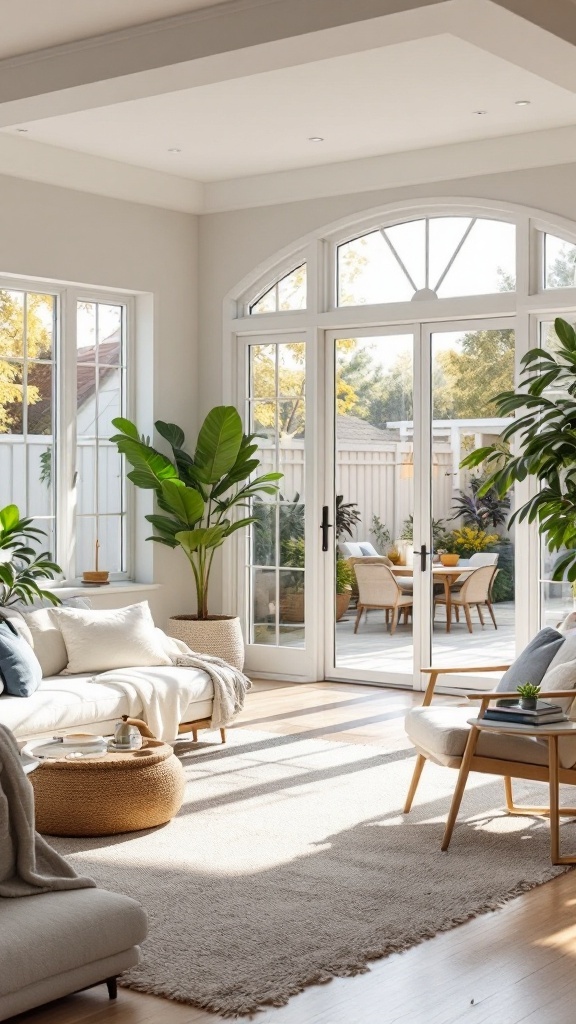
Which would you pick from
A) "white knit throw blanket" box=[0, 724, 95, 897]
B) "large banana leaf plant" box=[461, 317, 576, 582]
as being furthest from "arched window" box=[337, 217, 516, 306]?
"white knit throw blanket" box=[0, 724, 95, 897]

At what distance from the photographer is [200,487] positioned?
8.60m

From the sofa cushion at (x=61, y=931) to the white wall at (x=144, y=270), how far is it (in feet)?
15.6

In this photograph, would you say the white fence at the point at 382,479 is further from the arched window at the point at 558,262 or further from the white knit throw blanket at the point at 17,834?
the white knit throw blanket at the point at 17,834

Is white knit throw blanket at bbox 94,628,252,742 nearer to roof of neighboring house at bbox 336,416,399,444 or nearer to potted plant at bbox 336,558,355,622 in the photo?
potted plant at bbox 336,558,355,622

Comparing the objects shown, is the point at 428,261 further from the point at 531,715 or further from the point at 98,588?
the point at 531,715

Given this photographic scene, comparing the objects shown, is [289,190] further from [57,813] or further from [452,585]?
[57,813]

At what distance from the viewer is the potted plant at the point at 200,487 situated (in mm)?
8109

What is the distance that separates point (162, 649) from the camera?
691 centimetres

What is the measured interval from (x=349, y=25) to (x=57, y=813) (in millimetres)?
3128

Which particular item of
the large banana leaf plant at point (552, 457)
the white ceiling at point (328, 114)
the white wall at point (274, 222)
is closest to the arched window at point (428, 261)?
the white wall at point (274, 222)

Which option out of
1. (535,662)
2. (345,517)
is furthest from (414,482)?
(535,662)

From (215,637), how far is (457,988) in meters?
4.65

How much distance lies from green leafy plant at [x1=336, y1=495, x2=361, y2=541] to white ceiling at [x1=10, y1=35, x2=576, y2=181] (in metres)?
2.26

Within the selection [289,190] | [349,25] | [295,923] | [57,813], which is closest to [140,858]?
[57,813]
